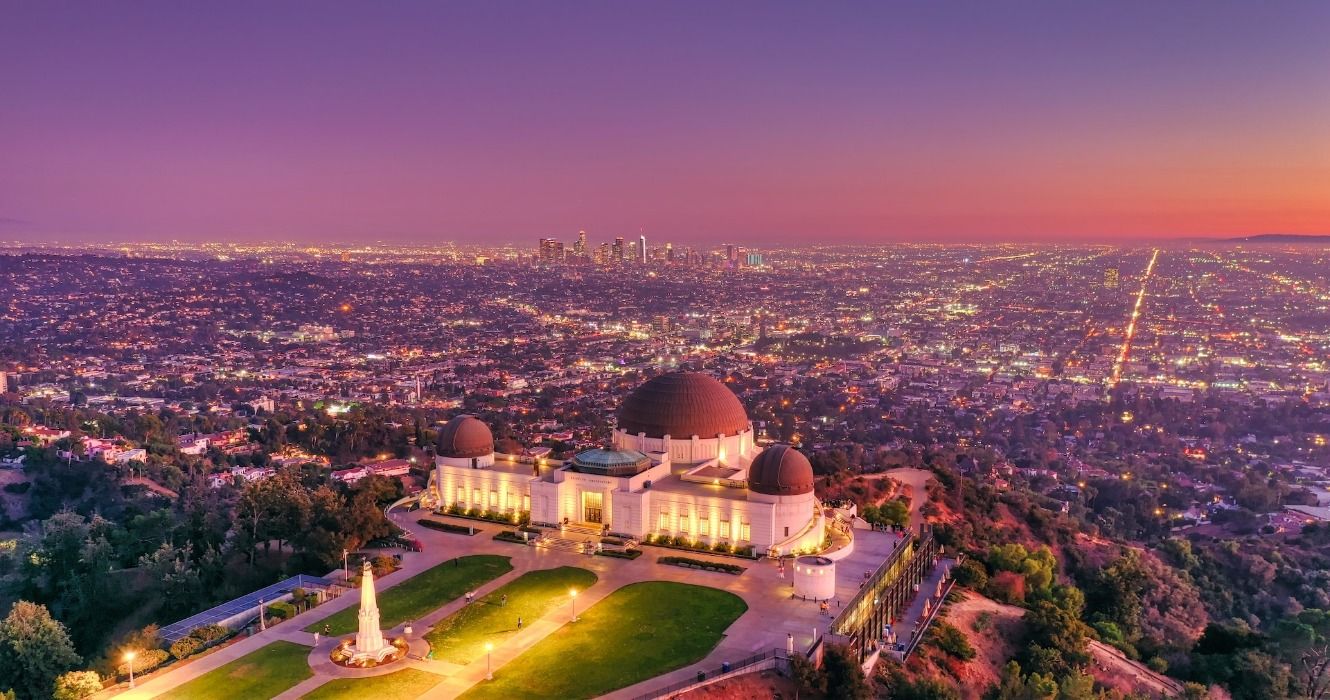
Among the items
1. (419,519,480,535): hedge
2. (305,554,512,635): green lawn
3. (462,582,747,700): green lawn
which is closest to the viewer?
(462,582,747,700): green lawn

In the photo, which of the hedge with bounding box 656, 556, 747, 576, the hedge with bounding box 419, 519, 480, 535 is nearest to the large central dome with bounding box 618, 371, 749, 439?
the hedge with bounding box 656, 556, 747, 576

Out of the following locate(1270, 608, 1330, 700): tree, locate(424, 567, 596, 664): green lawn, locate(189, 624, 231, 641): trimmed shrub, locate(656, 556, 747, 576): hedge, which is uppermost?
locate(189, 624, 231, 641): trimmed shrub

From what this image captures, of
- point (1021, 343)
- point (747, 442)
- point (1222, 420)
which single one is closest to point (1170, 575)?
point (747, 442)

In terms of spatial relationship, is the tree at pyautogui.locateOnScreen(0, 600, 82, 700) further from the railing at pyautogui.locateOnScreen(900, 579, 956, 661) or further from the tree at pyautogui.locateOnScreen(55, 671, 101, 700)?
the railing at pyautogui.locateOnScreen(900, 579, 956, 661)

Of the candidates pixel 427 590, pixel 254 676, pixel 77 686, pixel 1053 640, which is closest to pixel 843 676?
pixel 1053 640

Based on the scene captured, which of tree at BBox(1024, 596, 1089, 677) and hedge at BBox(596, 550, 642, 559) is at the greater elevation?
hedge at BBox(596, 550, 642, 559)

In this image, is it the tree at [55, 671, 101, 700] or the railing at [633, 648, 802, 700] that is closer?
the tree at [55, 671, 101, 700]

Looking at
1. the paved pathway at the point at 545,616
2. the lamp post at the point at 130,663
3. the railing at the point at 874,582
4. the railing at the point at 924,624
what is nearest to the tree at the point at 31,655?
the lamp post at the point at 130,663
